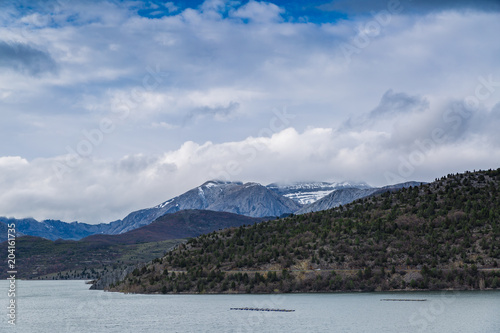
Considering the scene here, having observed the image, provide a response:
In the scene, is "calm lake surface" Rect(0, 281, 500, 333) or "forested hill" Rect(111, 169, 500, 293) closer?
"calm lake surface" Rect(0, 281, 500, 333)

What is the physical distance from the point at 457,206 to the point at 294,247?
38361 millimetres

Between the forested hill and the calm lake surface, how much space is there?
7.97 m

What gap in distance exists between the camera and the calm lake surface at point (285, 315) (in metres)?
73.9

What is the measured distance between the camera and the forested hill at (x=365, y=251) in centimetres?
11725

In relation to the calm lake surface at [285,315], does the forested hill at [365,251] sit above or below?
above

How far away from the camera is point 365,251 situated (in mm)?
126875

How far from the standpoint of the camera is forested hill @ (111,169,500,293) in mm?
117250

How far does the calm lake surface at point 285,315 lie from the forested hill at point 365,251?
7.97 m

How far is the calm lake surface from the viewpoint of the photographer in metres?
73.9

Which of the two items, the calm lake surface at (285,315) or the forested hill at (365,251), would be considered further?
the forested hill at (365,251)

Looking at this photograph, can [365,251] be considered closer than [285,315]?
No

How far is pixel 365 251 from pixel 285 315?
4501 cm

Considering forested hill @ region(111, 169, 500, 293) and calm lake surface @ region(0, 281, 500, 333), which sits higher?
forested hill @ region(111, 169, 500, 293)

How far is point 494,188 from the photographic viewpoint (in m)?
140
